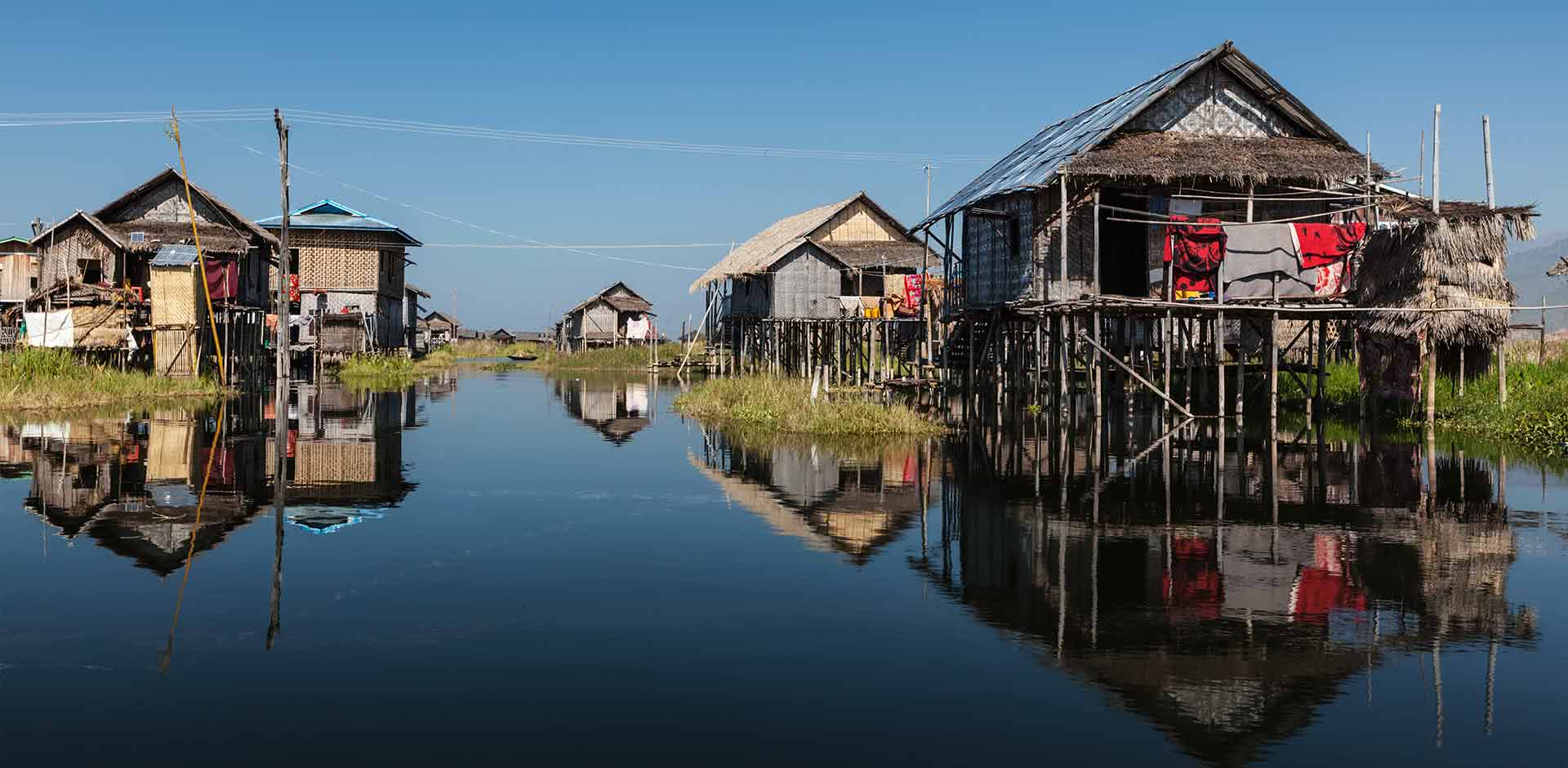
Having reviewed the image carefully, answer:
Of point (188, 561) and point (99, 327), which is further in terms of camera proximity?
point (99, 327)

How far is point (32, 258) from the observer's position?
33.1 metres

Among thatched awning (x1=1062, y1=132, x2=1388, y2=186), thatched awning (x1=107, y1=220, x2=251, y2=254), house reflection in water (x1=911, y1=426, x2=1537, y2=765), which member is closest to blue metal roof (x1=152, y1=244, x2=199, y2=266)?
thatched awning (x1=107, y1=220, x2=251, y2=254)

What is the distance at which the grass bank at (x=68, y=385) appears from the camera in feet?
80.7

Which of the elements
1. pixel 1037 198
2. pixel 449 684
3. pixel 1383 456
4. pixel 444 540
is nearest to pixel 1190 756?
pixel 449 684

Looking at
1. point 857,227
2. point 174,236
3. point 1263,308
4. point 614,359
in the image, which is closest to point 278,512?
point 1263,308

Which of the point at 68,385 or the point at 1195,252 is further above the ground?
the point at 1195,252

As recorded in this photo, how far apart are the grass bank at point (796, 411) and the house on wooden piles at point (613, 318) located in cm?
4265

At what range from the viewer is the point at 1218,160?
20031 millimetres

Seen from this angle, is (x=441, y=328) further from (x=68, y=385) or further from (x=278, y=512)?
(x=278, y=512)

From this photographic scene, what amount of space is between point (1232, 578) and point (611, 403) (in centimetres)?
2495

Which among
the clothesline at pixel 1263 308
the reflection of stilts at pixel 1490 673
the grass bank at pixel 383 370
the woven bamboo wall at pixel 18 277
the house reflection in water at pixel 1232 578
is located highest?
the woven bamboo wall at pixel 18 277

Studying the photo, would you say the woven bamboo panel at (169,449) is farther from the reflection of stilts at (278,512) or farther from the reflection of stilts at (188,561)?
the reflection of stilts at (278,512)

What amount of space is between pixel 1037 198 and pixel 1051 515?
34.0 feet

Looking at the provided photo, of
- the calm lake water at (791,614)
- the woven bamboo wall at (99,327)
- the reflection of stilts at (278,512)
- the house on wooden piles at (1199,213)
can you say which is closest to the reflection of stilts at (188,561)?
the calm lake water at (791,614)
